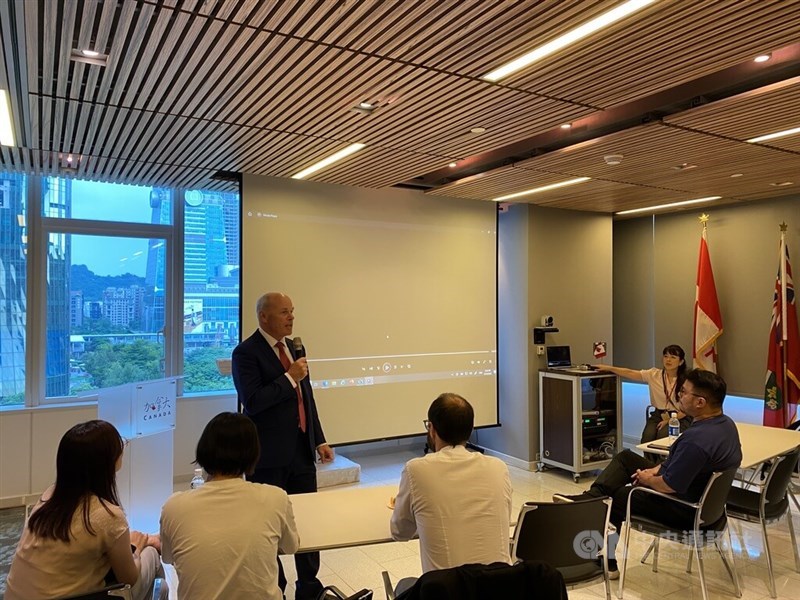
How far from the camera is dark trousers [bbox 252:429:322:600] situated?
3109 millimetres

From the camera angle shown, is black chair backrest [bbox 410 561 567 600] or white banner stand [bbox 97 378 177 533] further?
white banner stand [bbox 97 378 177 533]

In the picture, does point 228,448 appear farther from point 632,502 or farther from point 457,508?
point 632,502

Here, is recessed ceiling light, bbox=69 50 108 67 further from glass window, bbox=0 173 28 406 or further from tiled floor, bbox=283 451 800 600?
glass window, bbox=0 173 28 406

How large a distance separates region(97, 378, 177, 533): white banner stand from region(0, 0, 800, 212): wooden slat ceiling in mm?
1775

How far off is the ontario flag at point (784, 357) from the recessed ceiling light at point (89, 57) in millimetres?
6129

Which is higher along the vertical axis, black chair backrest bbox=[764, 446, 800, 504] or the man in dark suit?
the man in dark suit

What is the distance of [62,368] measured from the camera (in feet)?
18.2

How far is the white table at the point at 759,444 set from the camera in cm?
354

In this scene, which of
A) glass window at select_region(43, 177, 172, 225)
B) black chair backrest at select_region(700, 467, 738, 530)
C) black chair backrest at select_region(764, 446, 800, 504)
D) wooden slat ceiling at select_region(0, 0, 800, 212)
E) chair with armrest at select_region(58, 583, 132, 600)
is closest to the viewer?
chair with armrest at select_region(58, 583, 132, 600)

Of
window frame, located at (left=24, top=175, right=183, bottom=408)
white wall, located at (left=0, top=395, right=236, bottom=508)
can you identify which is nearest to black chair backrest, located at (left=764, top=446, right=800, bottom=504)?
white wall, located at (left=0, top=395, right=236, bottom=508)

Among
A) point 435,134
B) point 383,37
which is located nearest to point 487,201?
point 435,134

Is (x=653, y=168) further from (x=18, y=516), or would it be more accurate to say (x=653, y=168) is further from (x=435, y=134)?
(x=18, y=516)

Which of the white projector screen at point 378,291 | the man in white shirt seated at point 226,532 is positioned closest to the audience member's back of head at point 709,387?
the man in white shirt seated at point 226,532

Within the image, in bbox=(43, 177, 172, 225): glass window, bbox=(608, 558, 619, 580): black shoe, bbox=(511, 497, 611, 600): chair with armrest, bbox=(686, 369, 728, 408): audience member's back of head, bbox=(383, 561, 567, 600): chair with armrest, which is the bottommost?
bbox=(608, 558, 619, 580): black shoe
